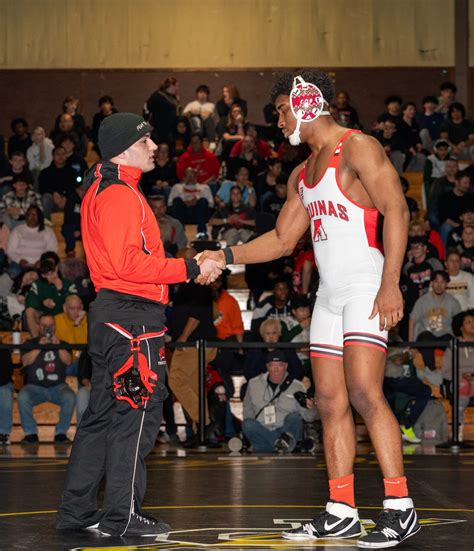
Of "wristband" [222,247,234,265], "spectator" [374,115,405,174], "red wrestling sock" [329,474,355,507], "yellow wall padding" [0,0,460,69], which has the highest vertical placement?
"yellow wall padding" [0,0,460,69]

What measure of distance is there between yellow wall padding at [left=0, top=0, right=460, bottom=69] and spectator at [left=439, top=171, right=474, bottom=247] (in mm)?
6765

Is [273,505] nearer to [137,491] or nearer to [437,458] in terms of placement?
[137,491]

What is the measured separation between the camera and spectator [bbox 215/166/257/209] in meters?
16.4

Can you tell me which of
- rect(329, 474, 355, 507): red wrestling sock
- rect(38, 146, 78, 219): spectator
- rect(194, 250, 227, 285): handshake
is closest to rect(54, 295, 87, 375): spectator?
rect(38, 146, 78, 219): spectator

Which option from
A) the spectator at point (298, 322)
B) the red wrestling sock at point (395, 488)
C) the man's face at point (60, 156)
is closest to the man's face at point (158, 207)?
the man's face at point (60, 156)

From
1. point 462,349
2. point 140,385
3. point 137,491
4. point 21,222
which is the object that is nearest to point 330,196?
point 140,385

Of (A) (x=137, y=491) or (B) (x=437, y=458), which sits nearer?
(A) (x=137, y=491)

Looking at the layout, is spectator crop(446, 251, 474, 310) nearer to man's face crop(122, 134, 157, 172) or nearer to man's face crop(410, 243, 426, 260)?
man's face crop(410, 243, 426, 260)

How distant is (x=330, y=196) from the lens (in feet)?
18.9

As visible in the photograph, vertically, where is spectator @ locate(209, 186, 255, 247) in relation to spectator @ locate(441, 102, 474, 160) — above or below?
below

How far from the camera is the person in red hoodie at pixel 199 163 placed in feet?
57.0

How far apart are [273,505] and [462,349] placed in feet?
19.2

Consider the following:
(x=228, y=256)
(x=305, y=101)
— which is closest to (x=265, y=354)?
(x=228, y=256)

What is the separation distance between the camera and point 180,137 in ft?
60.2
